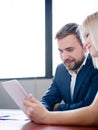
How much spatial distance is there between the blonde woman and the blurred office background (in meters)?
1.80

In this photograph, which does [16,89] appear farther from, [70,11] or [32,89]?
[70,11]

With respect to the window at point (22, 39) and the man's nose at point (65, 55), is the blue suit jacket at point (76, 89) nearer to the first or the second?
the man's nose at point (65, 55)

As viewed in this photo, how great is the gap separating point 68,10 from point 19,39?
72 cm

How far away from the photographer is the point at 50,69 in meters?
3.25

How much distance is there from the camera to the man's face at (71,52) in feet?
6.41

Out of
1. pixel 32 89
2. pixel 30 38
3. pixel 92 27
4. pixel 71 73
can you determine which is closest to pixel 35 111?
pixel 92 27

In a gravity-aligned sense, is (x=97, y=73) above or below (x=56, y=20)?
below

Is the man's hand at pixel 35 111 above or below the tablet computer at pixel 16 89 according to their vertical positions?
below

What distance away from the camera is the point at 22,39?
10.8ft

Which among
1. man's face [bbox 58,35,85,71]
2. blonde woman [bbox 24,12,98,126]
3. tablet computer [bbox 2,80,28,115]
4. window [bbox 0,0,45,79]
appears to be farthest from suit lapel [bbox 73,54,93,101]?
window [bbox 0,0,45,79]

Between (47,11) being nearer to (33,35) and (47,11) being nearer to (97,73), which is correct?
(33,35)

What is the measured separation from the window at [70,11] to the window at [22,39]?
0.51ft

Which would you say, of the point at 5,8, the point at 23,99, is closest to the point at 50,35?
the point at 5,8

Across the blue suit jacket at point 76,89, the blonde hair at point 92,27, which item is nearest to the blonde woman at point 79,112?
the blonde hair at point 92,27
